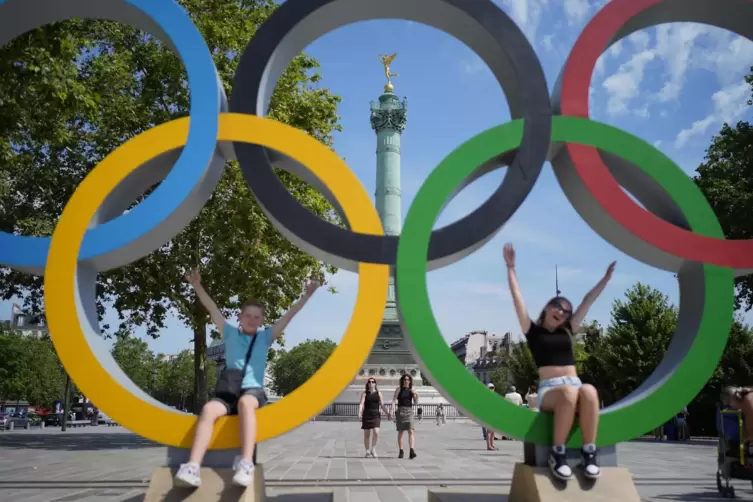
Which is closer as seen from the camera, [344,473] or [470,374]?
[470,374]

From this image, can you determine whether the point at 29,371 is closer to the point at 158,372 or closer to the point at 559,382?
the point at 158,372

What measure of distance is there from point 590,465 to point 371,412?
8632 mm

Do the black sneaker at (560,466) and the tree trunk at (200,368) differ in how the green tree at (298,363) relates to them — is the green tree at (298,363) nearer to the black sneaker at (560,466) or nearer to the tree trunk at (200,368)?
the tree trunk at (200,368)

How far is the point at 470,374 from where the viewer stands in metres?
6.26

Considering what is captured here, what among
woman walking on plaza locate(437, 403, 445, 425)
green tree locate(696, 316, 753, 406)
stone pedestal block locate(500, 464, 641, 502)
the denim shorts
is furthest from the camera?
woman walking on plaza locate(437, 403, 445, 425)

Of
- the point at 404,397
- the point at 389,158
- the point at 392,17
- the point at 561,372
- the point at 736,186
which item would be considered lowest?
the point at 404,397

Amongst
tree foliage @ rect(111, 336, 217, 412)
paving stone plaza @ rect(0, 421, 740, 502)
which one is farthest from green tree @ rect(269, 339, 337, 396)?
paving stone plaza @ rect(0, 421, 740, 502)

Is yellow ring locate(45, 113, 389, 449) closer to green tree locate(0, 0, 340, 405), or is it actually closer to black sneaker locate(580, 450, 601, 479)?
black sneaker locate(580, 450, 601, 479)

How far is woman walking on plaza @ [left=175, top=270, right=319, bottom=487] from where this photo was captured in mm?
6086

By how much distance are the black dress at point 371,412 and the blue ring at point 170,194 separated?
336 inches

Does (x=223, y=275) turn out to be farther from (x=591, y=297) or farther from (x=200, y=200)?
(x=591, y=297)

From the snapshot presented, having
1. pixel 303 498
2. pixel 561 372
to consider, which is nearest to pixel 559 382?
pixel 561 372

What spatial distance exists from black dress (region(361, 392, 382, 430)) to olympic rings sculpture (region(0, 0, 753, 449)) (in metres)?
7.85

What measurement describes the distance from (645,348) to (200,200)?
30371 millimetres
